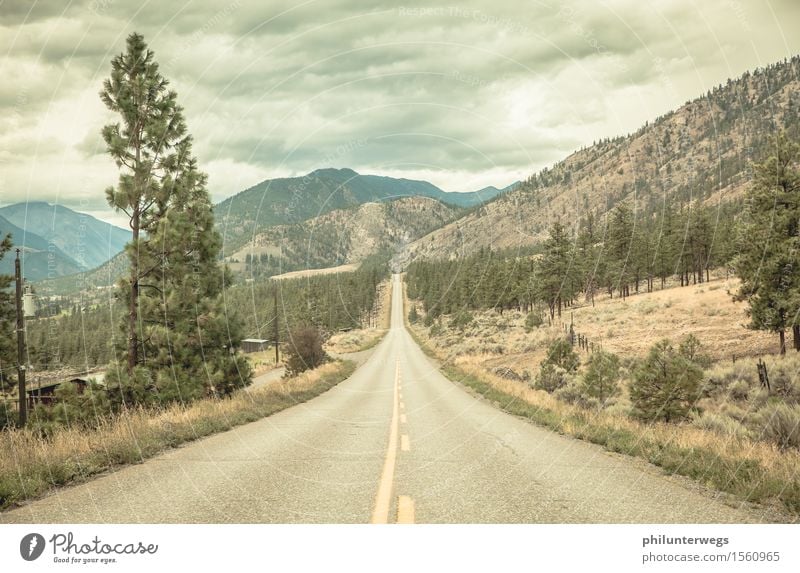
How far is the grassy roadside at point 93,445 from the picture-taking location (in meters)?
6.51

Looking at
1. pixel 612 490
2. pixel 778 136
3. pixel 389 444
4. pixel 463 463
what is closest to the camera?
pixel 612 490

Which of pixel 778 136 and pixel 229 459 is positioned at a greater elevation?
pixel 778 136

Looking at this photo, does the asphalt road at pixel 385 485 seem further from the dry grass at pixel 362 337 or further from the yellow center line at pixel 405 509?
the dry grass at pixel 362 337

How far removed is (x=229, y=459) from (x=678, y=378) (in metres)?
12.6

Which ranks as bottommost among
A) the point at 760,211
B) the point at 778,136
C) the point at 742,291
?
the point at 742,291

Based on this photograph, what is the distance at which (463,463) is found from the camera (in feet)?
25.9

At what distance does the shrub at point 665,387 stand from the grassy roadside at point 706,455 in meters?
1.91

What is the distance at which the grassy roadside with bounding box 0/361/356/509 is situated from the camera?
651 cm

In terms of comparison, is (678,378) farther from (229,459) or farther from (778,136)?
(778,136)

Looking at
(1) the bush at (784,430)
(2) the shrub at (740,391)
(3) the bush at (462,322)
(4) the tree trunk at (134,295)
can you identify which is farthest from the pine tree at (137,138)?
(3) the bush at (462,322)

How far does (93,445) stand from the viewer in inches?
332

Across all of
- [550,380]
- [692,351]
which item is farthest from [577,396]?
[692,351]

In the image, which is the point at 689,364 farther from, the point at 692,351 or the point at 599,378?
the point at 692,351
